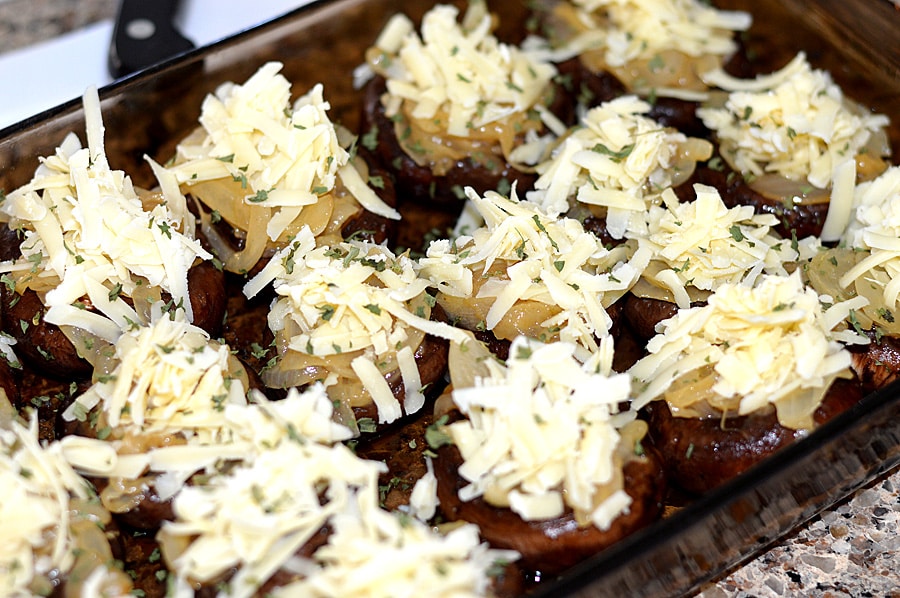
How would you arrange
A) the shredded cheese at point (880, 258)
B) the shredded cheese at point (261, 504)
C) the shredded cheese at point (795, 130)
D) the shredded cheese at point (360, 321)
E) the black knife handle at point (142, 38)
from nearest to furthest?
the shredded cheese at point (261, 504), the shredded cheese at point (360, 321), the shredded cheese at point (880, 258), the shredded cheese at point (795, 130), the black knife handle at point (142, 38)

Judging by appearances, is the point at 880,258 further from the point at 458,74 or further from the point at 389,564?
the point at 389,564

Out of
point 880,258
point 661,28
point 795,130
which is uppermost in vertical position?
point 661,28

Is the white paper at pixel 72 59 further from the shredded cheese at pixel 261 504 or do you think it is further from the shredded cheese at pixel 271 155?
the shredded cheese at pixel 261 504

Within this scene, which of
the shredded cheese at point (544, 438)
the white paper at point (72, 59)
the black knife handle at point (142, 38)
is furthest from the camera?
the white paper at point (72, 59)

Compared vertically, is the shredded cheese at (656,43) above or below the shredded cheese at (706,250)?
above

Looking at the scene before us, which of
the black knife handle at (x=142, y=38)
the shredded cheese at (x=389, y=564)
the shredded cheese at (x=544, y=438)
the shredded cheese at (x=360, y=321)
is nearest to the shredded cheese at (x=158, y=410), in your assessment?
the shredded cheese at (x=360, y=321)

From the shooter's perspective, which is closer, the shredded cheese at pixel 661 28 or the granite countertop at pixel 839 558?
the granite countertop at pixel 839 558

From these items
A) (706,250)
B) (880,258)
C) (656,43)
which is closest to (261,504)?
(706,250)
